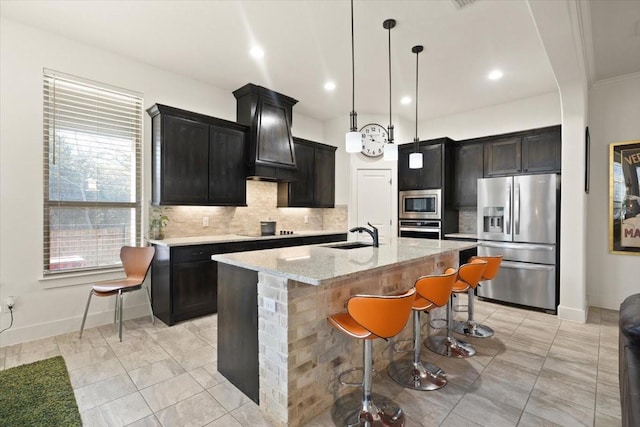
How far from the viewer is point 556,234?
13.3 feet

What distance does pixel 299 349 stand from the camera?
6.24 ft

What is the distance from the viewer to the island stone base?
1855 millimetres

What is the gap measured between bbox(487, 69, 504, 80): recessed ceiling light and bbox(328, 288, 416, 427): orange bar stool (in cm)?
353

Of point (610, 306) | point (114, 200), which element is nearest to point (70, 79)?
point (114, 200)

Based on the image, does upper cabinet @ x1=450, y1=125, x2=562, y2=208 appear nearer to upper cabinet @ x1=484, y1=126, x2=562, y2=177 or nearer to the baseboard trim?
upper cabinet @ x1=484, y1=126, x2=562, y2=177

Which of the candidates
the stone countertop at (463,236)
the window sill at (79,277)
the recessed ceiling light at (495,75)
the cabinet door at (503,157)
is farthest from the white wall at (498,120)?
the window sill at (79,277)

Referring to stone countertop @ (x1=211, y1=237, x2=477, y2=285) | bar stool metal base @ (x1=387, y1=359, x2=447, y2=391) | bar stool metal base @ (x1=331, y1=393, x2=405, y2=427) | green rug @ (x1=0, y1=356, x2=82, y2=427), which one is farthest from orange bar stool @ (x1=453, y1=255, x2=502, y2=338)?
green rug @ (x1=0, y1=356, x2=82, y2=427)

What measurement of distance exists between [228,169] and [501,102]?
176 inches

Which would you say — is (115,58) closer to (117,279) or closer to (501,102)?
(117,279)

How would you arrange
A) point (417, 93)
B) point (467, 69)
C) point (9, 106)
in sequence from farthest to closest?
point (417, 93), point (467, 69), point (9, 106)

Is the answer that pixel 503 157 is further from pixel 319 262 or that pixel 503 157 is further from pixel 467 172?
pixel 319 262

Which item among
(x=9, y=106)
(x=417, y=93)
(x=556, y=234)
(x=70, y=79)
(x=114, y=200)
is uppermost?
(x=417, y=93)

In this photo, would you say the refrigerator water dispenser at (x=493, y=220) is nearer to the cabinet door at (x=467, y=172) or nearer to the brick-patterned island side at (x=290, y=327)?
the cabinet door at (x=467, y=172)

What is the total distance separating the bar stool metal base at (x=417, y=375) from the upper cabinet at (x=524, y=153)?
3504mm
